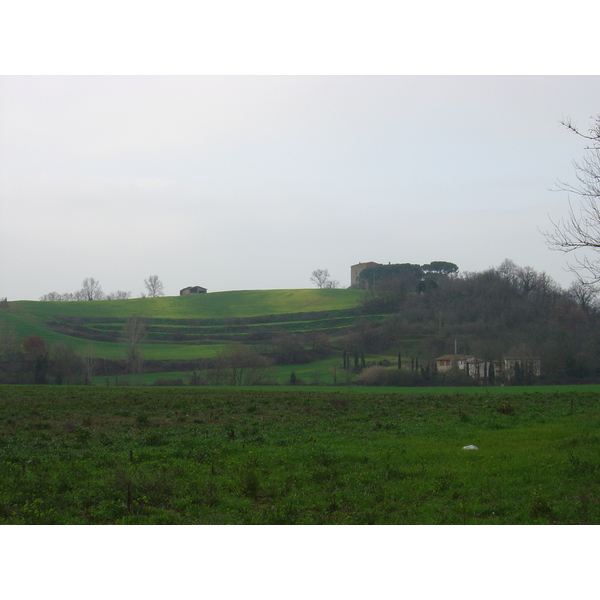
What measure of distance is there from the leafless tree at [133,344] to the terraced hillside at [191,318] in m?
2.36

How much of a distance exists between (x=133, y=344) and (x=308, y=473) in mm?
92663

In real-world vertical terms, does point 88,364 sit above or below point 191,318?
below

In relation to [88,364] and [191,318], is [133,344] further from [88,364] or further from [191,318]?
[191,318]

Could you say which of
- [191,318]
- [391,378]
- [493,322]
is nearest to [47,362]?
[391,378]

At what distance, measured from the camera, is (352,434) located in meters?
18.5

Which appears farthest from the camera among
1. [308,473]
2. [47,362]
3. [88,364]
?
[88,364]

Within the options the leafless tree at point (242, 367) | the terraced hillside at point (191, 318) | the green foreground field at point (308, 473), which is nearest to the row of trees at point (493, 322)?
the terraced hillside at point (191, 318)

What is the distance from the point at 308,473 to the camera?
40.0 feet

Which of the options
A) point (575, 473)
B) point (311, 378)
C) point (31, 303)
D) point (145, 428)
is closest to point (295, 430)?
point (145, 428)

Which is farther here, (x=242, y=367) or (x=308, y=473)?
(x=242, y=367)

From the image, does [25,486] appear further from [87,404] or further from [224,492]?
[87,404]

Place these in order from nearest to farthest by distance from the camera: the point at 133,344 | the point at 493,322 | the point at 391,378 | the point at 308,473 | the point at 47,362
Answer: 1. the point at 308,473
2. the point at 391,378
3. the point at 47,362
4. the point at 133,344
5. the point at 493,322

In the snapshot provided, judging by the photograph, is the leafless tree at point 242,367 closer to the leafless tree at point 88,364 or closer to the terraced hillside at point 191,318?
the leafless tree at point 88,364

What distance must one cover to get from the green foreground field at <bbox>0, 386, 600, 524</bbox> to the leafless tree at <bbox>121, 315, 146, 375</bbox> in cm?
7664
